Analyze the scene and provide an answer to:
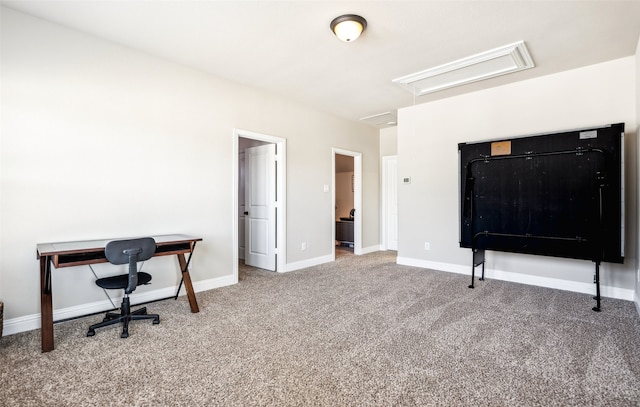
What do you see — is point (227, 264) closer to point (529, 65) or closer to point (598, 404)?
point (598, 404)

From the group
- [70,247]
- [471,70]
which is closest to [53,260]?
[70,247]

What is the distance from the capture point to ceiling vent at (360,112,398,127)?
18.2ft

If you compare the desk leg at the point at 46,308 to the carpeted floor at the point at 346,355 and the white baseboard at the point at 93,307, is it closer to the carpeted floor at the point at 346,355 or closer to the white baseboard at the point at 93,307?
the carpeted floor at the point at 346,355

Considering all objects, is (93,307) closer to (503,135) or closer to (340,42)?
(340,42)

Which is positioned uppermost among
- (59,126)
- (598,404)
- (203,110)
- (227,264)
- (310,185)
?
(203,110)

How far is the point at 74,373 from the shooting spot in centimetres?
201

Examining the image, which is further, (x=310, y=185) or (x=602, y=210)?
(x=310, y=185)

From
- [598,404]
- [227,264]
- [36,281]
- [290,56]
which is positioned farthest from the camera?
[227,264]

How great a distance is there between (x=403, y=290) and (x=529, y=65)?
2.96 m

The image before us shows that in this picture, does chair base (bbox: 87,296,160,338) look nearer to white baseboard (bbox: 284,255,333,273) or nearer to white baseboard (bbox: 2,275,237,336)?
white baseboard (bbox: 2,275,237,336)

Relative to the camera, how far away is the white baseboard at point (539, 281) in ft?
11.4

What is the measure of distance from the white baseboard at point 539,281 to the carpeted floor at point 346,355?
0.19 metres

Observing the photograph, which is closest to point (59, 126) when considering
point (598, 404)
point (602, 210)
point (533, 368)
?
point (533, 368)

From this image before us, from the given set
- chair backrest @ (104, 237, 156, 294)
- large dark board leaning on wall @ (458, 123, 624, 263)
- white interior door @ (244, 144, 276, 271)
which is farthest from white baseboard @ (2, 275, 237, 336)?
large dark board leaning on wall @ (458, 123, 624, 263)
